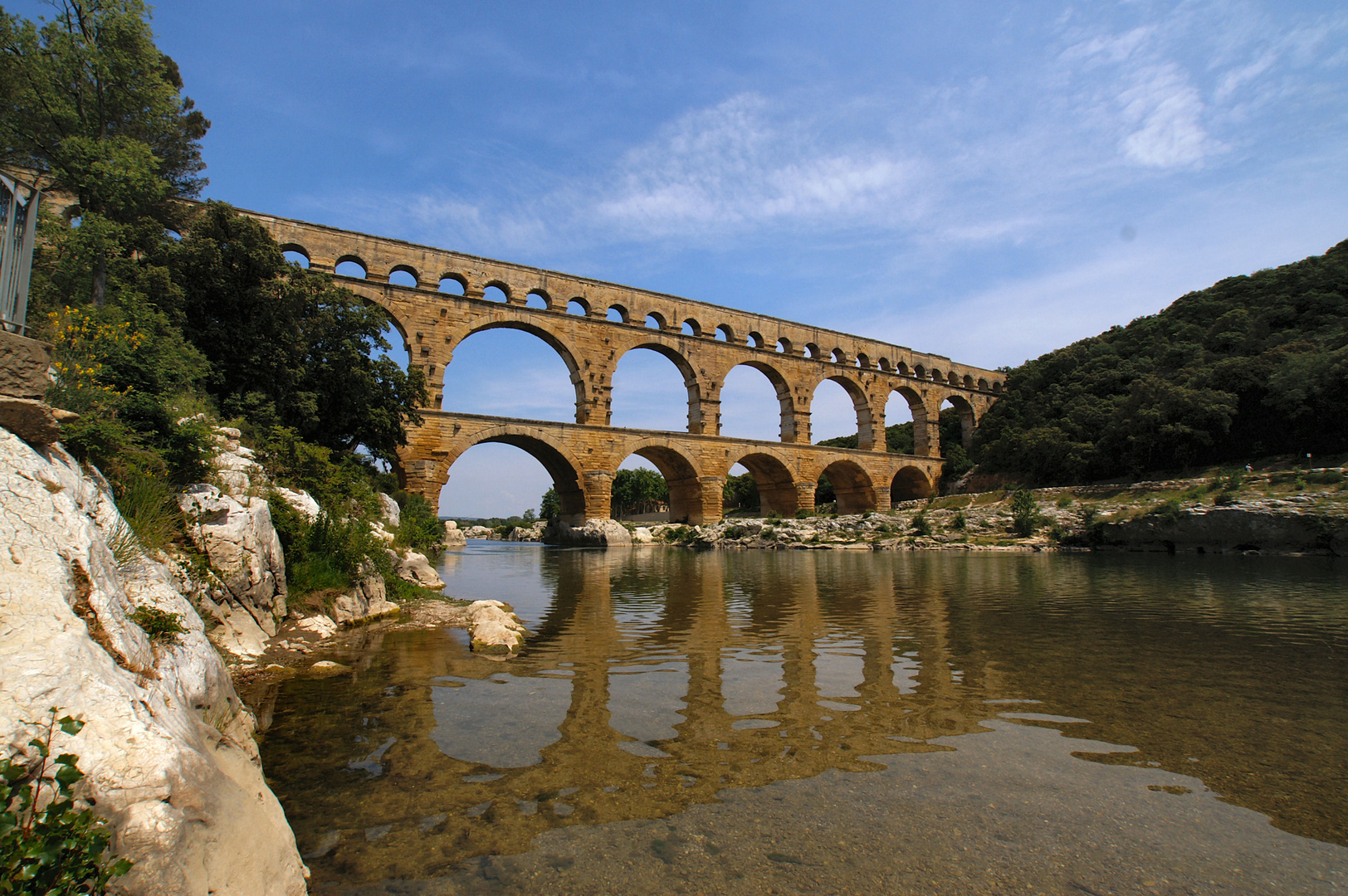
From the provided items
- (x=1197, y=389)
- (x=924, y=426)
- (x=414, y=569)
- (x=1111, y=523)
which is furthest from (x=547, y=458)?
(x=1197, y=389)

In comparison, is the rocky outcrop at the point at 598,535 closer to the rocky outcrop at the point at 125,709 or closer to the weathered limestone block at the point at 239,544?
the weathered limestone block at the point at 239,544

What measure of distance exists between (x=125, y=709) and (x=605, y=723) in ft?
8.08

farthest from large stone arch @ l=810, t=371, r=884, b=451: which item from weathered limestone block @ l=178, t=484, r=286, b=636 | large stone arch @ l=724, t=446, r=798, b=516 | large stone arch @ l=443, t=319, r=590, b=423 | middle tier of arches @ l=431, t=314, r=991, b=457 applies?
weathered limestone block @ l=178, t=484, r=286, b=636

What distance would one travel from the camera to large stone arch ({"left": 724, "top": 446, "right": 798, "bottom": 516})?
92.8 ft

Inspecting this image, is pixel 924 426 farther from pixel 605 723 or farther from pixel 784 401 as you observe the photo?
pixel 605 723

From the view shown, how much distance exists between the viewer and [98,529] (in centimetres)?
273

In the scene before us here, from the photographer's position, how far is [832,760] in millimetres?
3154

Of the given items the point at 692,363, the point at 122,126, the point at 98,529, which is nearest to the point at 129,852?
the point at 98,529

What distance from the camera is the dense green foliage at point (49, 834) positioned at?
1198 mm

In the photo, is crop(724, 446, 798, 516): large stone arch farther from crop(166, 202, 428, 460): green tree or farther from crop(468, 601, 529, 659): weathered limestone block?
crop(468, 601, 529, 659): weathered limestone block

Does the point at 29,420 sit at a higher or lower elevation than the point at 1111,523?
higher

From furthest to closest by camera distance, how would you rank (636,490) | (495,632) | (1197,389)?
1. (636,490)
2. (1197,389)
3. (495,632)

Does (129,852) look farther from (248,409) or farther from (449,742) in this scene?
(248,409)

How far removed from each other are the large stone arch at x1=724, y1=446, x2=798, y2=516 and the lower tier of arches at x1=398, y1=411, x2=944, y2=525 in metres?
0.04
